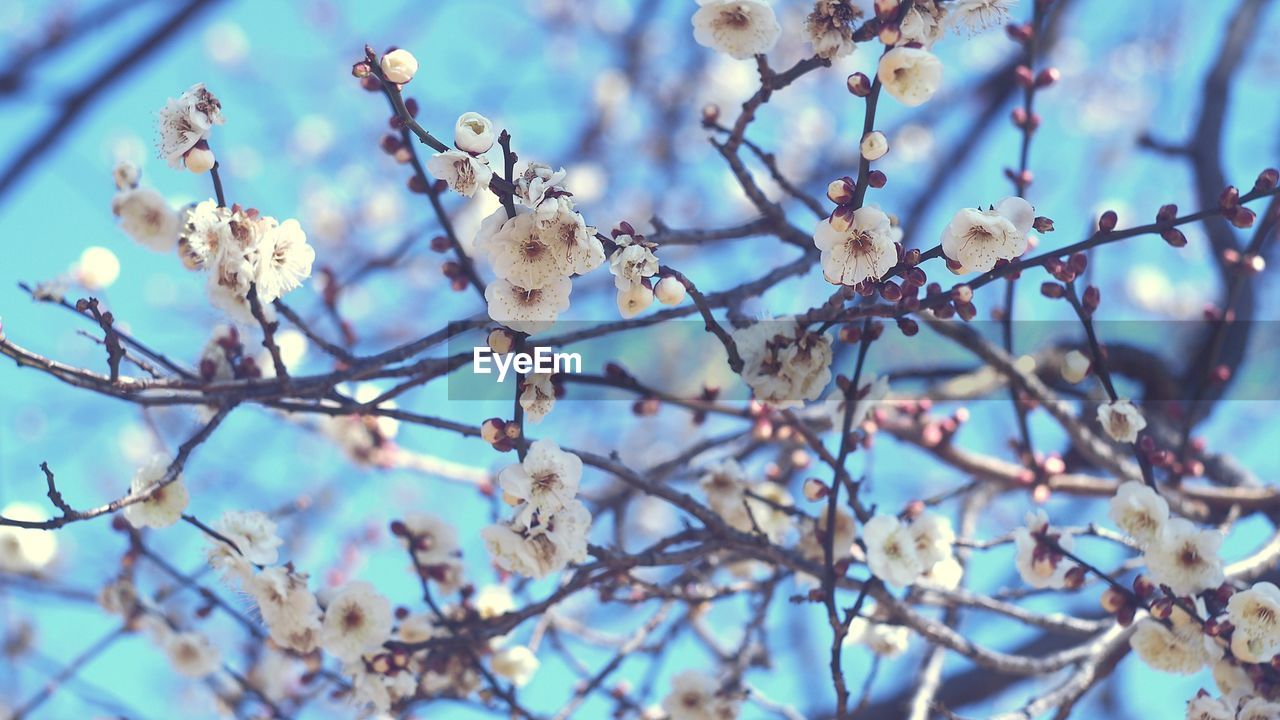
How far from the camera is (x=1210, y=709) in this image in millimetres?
1677

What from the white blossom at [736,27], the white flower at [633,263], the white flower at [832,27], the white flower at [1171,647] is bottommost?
the white flower at [1171,647]

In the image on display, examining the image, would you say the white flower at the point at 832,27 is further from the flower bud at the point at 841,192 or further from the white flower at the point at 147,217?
the white flower at the point at 147,217

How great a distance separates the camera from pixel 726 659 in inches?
104

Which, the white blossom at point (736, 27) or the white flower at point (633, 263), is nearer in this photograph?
the white flower at point (633, 263)

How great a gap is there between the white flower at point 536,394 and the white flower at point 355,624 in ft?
A: 1.70

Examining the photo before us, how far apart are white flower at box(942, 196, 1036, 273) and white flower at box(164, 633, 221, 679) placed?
1.76 m

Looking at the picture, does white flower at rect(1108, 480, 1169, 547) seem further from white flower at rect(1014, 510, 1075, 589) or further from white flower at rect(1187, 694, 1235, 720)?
white flower at rect(1187, 694, 1235, 720)

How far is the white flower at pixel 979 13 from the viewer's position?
160cm

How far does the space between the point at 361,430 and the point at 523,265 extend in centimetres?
136

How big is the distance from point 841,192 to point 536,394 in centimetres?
52

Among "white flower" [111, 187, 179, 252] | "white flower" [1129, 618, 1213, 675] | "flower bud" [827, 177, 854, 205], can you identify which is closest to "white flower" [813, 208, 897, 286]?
"flower bud" [827, 177, 854, 205]

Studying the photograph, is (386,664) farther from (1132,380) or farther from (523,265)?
(1132,380)

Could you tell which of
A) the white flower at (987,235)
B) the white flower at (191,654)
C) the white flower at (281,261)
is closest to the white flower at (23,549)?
the white flower at (191,654)

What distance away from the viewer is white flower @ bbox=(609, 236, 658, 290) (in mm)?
1412
